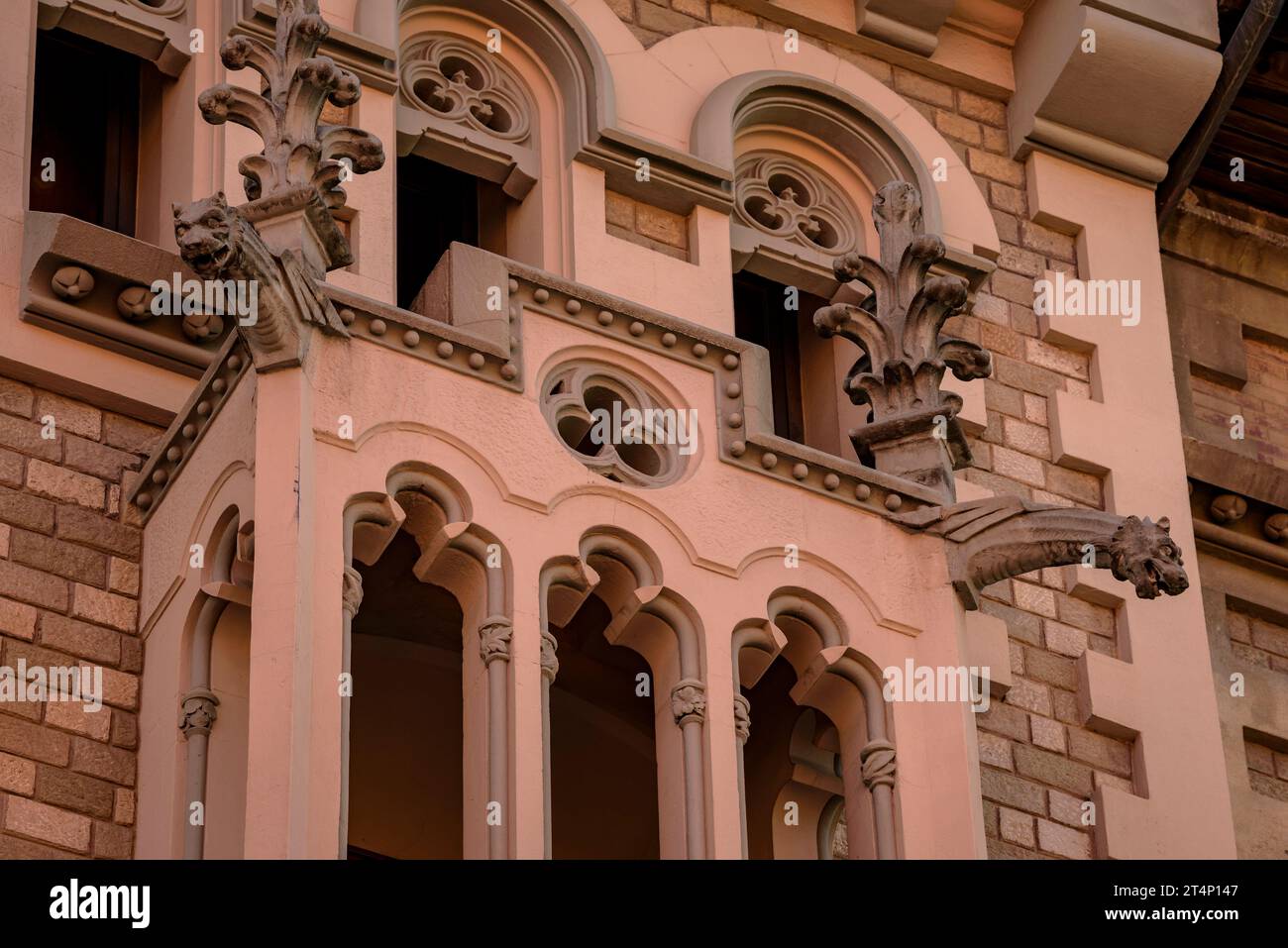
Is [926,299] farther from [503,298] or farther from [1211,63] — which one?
[1211,63]

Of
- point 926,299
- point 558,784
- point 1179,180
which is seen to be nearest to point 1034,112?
point 1179,180

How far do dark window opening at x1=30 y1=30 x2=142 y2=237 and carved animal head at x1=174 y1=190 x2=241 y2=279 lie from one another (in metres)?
1.96

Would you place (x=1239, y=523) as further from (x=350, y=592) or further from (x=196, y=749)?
(x=196, y=749)

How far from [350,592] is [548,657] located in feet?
2.26

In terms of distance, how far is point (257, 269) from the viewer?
12000 mm

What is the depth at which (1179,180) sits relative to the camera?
16281 mm

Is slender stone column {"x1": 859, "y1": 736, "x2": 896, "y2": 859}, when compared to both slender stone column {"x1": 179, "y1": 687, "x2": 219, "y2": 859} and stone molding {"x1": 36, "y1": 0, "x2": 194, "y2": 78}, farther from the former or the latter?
stone molding {"x1": 36, "y1": 0, "x2": 194, "y2": 78}

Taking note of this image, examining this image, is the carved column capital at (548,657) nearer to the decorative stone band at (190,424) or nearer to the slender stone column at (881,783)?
the slender stone column at (881,783)

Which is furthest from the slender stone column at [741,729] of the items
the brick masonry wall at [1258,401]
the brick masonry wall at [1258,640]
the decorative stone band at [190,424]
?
the brick masonry wall at [1258,401]

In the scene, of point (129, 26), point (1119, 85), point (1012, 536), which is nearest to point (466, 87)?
point (129, 26)

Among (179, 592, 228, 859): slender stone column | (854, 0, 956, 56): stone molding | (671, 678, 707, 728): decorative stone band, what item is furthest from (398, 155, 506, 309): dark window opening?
(671, 678, 707, 728): decorative stone band

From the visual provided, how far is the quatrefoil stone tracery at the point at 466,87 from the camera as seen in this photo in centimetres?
1473

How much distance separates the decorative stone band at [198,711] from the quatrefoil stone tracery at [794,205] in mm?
3984

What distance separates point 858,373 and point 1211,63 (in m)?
3.29
